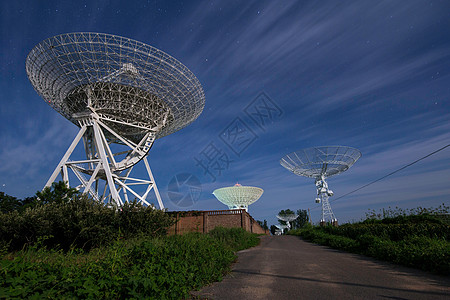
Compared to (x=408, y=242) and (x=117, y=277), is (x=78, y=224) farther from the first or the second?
(x=408, y=242)

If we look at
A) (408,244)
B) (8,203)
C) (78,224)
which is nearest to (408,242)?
(408,244)

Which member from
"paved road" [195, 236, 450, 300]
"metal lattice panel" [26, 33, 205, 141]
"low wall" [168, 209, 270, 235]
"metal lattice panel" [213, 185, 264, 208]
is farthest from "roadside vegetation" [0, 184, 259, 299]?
"metal lattice panel" [213, 185, 264, 208]

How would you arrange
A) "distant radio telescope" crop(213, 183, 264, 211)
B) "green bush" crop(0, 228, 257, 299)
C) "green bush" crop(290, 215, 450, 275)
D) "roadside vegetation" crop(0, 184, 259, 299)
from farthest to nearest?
"distant radio telescope" crop(213, 183, 264, 211) → "green bush" crop(290, 215, 450, 275) → "roadside vegetation" crop(0, 184, 259, 299) → "green bush" crop(0, 228, 257, 299)

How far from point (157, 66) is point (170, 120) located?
7223mm

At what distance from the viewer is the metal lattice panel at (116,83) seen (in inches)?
719

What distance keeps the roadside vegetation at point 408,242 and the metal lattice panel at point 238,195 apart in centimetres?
2091

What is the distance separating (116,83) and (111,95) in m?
1.53

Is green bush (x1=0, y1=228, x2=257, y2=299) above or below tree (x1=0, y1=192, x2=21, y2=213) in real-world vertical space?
below

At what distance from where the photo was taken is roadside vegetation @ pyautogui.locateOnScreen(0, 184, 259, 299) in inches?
130

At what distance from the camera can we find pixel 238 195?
124ft

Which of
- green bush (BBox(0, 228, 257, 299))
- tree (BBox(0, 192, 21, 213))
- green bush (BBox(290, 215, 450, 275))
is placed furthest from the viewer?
tree (BBox(0, 192, 21, 213))

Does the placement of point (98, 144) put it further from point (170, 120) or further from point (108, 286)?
point (108, 286)

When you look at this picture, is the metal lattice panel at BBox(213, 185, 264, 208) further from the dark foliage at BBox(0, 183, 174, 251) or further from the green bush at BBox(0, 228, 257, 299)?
the green bush at BBox(0, 228, 257, 299)

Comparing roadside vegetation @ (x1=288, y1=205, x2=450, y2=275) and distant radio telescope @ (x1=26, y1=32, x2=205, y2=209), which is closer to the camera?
roadside vegetation @ (x1=288, y1=205, x2=450, y2=275)
